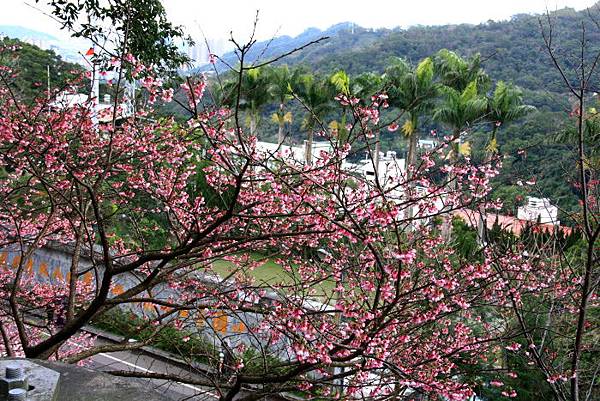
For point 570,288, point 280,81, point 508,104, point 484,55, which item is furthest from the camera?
point 484,55

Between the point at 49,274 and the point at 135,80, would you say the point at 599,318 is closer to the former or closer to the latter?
the point at 135,80

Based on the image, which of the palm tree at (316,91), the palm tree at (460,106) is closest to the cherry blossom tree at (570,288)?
the palm tree at (460,106)

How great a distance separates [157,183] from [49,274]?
25.7ft

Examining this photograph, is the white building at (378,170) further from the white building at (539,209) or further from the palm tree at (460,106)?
the palm tree at (460,106)

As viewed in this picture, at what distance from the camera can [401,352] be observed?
3832 mm

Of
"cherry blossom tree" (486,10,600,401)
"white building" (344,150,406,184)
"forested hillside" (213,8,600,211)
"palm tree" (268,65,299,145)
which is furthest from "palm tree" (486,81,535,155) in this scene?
"white building" (344,150,406,184)

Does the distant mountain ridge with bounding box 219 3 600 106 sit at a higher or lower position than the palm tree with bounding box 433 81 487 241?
higher

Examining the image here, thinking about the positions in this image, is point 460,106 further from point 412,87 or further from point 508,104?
point 412,87

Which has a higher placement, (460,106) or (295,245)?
(460,106)

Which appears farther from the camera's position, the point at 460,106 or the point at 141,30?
the point at 460,106

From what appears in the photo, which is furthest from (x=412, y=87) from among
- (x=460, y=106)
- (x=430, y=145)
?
(x=430, y=145)

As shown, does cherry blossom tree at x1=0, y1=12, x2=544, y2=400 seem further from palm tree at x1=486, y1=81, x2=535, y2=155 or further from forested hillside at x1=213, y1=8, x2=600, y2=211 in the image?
forested hillside at x1=213, y1=8, x2=600, y2=211

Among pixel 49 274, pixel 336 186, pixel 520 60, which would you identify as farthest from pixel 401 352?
pixel 520 60

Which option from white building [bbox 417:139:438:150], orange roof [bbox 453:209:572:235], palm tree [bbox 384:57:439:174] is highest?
palm tree [bbox 384:57:439:174]
